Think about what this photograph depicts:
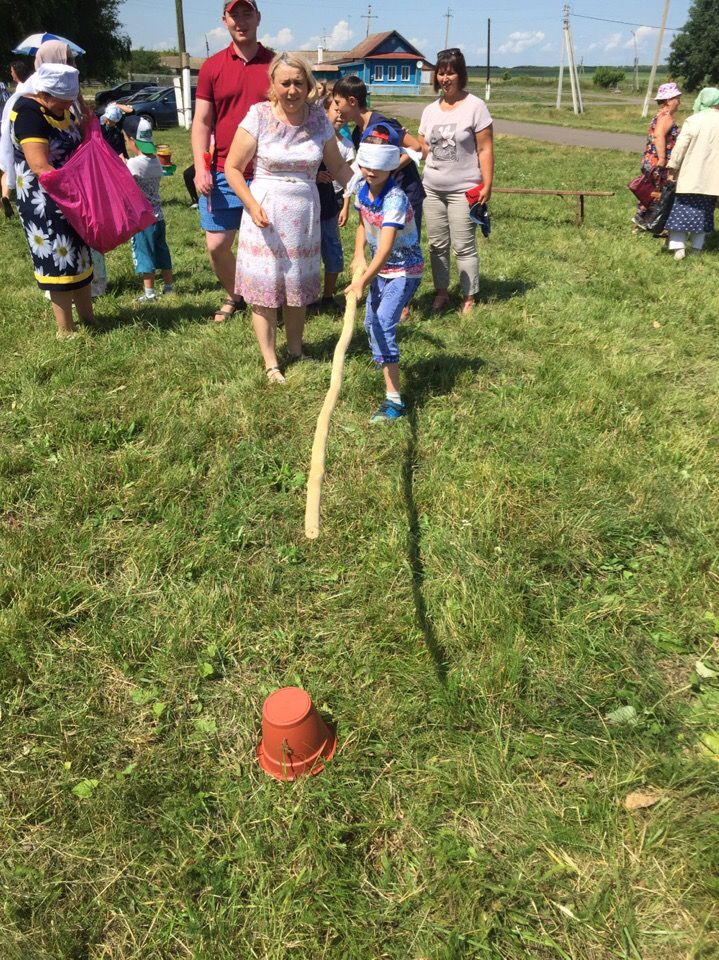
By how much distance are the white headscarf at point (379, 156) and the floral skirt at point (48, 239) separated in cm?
245

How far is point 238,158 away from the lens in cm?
370

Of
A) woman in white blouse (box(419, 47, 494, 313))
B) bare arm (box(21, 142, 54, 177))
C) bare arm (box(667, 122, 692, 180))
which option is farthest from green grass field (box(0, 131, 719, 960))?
bare arm (box(667, 122, 692, 180))

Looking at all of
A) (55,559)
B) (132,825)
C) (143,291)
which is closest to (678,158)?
(143,291)

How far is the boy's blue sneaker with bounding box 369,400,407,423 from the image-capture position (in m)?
3.85

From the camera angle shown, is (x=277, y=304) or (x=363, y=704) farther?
(x=277, y=304)

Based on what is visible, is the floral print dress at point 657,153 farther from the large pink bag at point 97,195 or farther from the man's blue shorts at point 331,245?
the large pink bag at point 97,195

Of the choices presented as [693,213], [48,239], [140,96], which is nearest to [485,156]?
[48,239]

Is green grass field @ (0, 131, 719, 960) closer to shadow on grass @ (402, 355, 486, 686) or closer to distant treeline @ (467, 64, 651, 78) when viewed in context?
shadow on grass @ (402, 355, 486, 686)

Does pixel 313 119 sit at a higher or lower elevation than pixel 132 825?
higher

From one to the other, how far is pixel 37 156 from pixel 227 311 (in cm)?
174

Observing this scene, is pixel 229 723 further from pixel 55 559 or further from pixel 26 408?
pixel 26 408

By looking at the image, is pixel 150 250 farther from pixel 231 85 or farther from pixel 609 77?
pixel 609 77

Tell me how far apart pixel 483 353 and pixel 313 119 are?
203cm

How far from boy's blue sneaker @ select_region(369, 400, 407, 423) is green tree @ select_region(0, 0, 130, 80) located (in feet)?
82.9
